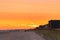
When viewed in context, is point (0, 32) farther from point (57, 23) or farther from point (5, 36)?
point (57, 23)

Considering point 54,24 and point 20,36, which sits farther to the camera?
point 54,24

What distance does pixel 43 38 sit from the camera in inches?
149

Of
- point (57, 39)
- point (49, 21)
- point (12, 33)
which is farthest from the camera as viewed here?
point (49, 21)

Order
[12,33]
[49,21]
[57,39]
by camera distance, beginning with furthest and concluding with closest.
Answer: [49,21] → [12,33] → [57,39]

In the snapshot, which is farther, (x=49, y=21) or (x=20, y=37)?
(x=49, y=21)

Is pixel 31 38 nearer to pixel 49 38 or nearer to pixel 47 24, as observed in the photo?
pixel 49 38

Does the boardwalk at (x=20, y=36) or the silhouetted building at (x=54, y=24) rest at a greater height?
the silhouetted building at (x=54, y=24)

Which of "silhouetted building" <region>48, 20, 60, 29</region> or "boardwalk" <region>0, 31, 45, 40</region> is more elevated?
"silhouetted building" <region>48, 20, 60, 29</region>

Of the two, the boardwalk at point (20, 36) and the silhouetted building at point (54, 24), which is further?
the silhouetted building at point (54, 24)

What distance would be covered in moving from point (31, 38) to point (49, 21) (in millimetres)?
1209

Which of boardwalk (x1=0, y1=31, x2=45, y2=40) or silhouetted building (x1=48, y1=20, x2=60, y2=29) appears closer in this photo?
boardwalk (x1=0, y1=31, x2=45, y2=40)

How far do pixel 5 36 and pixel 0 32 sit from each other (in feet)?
0.91

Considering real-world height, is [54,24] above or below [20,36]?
above

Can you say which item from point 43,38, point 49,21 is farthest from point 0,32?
point 49,21
